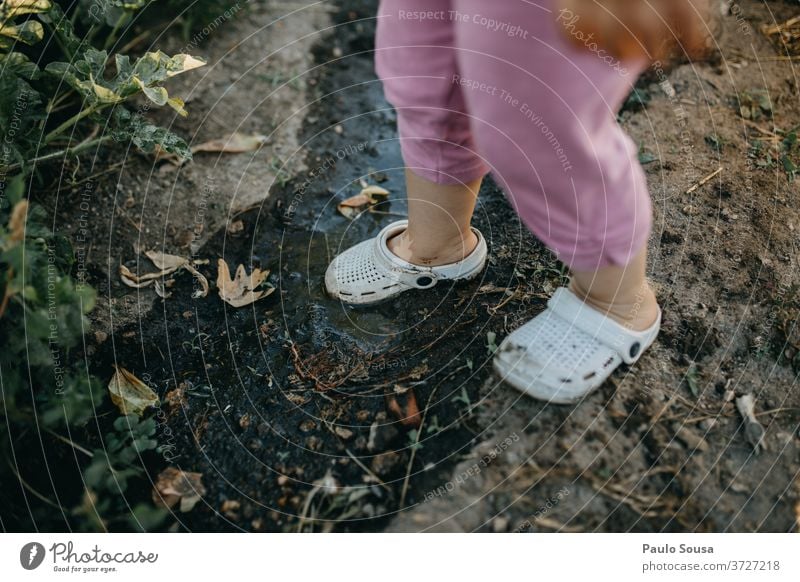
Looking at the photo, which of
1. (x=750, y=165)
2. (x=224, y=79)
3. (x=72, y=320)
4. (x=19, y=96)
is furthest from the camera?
(x=224, y=79)

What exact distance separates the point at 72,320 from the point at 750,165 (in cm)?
159

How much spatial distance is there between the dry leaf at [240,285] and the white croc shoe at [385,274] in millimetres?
178

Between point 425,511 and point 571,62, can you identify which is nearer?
point 571,62

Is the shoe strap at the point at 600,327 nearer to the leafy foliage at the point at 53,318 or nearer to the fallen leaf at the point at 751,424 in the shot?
the fallen leaf at the point at 751,424

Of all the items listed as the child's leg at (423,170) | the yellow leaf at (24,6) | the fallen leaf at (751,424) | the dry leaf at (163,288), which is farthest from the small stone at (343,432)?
the yellow leaf at (24,6)

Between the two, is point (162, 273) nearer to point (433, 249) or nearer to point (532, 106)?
point (433, 249)

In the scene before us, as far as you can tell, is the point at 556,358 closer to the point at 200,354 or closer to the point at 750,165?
the point at 200,354

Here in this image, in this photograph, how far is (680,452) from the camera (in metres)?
1.12

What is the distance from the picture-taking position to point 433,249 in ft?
4.45

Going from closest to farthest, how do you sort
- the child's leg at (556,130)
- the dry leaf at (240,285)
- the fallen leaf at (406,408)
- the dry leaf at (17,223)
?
the child's leg at (556,130) → the dry leaf at (17,223) → the fallen leaf at (406,408) → the dry leaf at (240,285)

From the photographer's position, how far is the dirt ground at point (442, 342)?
1101 mm

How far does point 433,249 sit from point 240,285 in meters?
0.47
